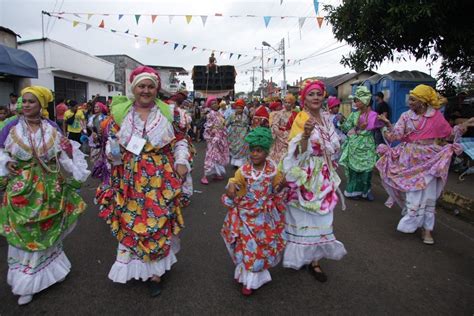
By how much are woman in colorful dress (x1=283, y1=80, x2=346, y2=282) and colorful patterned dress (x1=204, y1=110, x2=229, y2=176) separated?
4836 mm

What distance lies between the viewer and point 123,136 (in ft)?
9.66

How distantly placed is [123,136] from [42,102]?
35.8 inches

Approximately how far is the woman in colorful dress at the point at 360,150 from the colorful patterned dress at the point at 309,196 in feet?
10.4

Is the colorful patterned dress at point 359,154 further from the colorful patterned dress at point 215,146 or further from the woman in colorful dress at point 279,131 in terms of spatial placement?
the colorful patterned dress at point 215,146

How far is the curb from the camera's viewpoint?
565cm

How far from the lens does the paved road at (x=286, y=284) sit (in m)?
2.91

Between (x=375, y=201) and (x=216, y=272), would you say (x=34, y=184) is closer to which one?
(x=216, y=272)

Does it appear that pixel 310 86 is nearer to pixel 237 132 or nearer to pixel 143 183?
pixel 143 183

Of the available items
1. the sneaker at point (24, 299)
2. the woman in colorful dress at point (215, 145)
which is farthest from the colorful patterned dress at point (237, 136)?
the sneaker at point (24, 299)

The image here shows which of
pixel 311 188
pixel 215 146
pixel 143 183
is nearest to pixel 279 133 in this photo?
pixel 215 146

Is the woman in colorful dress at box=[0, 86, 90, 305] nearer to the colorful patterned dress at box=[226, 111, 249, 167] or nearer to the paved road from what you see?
the paved road

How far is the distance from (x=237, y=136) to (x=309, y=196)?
5771 mm

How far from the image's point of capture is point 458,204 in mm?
6012

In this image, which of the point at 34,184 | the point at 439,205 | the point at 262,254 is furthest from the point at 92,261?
the point at 439,205
